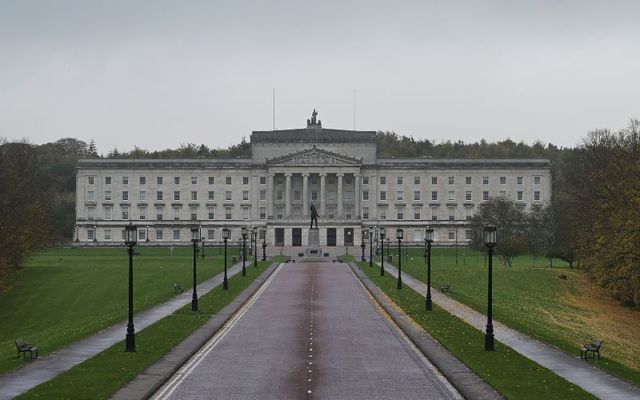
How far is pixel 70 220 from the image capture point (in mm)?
190250

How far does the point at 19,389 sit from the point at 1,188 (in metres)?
56.1

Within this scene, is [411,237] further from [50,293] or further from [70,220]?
[50,293]

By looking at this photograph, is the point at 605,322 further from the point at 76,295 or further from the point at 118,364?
the point at 118,364

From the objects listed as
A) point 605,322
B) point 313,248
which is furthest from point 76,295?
point 313,248

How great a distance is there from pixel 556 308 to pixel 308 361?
1481 inches

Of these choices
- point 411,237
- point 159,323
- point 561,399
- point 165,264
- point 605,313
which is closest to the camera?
point 561,399

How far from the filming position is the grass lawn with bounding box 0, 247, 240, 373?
5600 cm

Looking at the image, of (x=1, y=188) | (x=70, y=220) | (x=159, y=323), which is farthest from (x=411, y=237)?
(x=159, y=323)

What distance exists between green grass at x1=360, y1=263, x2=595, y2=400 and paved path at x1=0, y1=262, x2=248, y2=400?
13.1m

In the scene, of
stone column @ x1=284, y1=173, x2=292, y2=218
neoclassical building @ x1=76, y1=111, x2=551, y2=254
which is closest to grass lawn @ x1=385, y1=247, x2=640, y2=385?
stone column @ x1=284, y1=173, x2=292, y2=218

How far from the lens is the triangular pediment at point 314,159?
620ft

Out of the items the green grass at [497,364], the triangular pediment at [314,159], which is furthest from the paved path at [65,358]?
the triangular pediment at [314,159]

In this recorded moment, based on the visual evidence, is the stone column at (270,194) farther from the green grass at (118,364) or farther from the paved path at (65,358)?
the green grass at (118,364)

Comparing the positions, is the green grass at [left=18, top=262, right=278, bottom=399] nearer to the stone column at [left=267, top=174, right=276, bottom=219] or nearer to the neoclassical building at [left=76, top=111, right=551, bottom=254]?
the stone column at [left=267, top=174, right=276, bottom=219]
